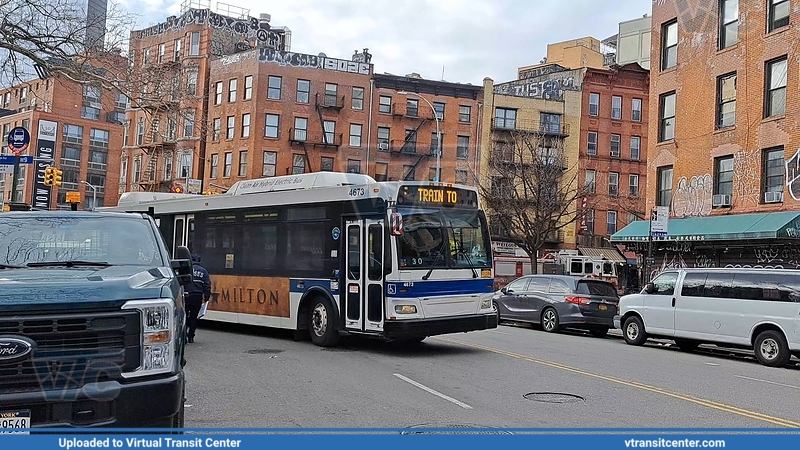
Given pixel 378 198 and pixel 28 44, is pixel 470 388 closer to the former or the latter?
pixel 378 198

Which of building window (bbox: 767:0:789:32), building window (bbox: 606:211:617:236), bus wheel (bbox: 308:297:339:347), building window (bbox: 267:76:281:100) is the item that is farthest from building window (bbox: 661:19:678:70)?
building window (bbox: 267:76:281:100)

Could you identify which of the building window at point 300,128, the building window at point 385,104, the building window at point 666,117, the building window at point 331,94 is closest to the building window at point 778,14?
the building window at point 666,117

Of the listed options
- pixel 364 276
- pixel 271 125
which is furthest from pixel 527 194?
pixel 364 276

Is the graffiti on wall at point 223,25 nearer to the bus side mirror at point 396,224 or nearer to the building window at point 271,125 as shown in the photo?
the building window at point 271,125

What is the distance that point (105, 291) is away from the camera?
210 inches

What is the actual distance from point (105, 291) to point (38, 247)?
5.58ft

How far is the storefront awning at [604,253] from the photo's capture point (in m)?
50.2

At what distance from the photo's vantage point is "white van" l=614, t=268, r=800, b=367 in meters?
14.1

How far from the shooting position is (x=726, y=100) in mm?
25188


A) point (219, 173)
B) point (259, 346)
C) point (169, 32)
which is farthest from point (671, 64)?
point (169, 32)

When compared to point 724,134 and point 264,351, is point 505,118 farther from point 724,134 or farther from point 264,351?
point 264,351

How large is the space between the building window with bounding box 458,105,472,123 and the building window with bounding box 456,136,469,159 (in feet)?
4.45

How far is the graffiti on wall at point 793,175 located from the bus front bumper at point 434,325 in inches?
535

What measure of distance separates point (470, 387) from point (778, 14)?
1965cm
